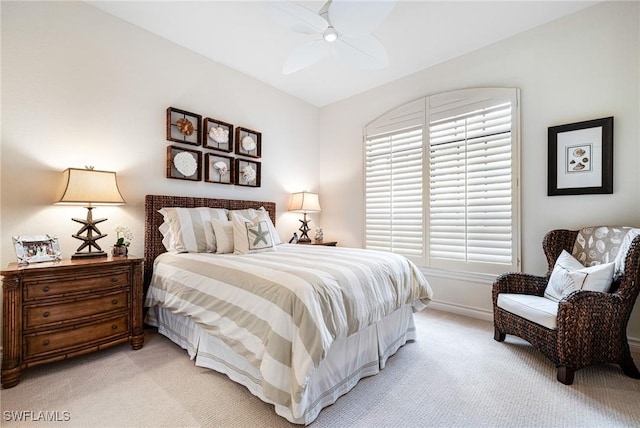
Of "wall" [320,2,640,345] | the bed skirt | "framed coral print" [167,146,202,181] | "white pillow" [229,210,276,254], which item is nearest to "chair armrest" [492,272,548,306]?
"wall" [320,2,640,345]

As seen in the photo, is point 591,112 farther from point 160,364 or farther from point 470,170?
point 160,364

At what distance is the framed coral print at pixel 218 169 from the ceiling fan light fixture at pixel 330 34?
6.30 feet

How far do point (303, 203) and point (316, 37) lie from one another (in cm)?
208

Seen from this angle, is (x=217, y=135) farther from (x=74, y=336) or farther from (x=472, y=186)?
(x=472, y=186)

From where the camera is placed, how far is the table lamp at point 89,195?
2162mm

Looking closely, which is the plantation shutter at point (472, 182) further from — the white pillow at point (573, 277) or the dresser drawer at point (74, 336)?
the dresser drawer at point (74, 336)

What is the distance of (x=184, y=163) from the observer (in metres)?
3.12

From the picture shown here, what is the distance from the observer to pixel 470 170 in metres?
3.20

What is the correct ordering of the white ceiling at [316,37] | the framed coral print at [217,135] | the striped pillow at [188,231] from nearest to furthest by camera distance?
the white ceiling at [316,37] → the striped pillow at [188,231] → the framed coral print at [217,135]

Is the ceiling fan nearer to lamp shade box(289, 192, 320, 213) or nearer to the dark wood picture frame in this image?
the dark wood picture frame

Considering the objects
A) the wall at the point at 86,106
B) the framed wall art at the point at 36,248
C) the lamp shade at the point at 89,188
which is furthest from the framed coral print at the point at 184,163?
the framed wall art at the point at 36,248

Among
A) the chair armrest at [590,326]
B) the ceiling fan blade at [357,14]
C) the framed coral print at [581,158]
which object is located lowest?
the chair armrest at [590,326]

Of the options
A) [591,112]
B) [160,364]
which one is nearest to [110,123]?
[160,364]

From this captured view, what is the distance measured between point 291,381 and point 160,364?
1.29 metres
